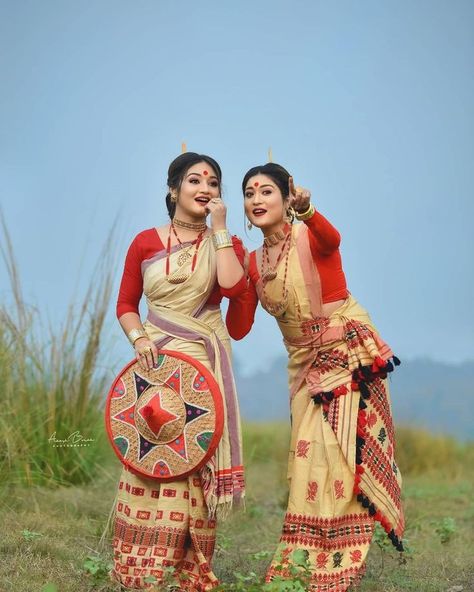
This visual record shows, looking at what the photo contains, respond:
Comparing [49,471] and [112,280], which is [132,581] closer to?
[49,471]

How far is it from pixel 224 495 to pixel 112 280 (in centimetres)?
327

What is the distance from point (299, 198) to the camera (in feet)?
12.8

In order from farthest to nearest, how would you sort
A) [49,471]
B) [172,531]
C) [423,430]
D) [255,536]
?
[423,430]
[49,471]
[255,536]
[172,531]

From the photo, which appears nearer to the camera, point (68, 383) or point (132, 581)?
point (132, 581)

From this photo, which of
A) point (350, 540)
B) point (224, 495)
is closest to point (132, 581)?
point (224, 495)

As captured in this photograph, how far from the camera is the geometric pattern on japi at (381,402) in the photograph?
4.21 m

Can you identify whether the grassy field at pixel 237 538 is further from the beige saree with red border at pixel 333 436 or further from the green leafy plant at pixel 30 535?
the beige saree with red border at pixel 333 436

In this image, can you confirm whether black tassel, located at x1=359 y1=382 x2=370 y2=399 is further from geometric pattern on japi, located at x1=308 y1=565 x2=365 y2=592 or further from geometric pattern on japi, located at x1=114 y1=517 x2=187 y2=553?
geometric pattern on japi, located at x1=114 y1=517 x2=187 y2=553

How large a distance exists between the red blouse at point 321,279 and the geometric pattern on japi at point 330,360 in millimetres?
248

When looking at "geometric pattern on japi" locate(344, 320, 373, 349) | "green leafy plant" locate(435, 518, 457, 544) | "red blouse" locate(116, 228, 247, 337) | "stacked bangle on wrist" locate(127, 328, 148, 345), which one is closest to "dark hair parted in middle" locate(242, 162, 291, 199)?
"red blouse" locate(116, 228, 247, 337)

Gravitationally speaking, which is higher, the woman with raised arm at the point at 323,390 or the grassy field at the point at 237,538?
the woman with raised arm at the point at 323,390

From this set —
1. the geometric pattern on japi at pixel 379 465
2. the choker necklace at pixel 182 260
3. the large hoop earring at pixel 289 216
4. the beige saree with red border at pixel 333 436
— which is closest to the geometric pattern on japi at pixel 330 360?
the beige saree with red border at pixel 333 436

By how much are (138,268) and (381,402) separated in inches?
52.3

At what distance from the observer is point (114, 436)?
4125mm
